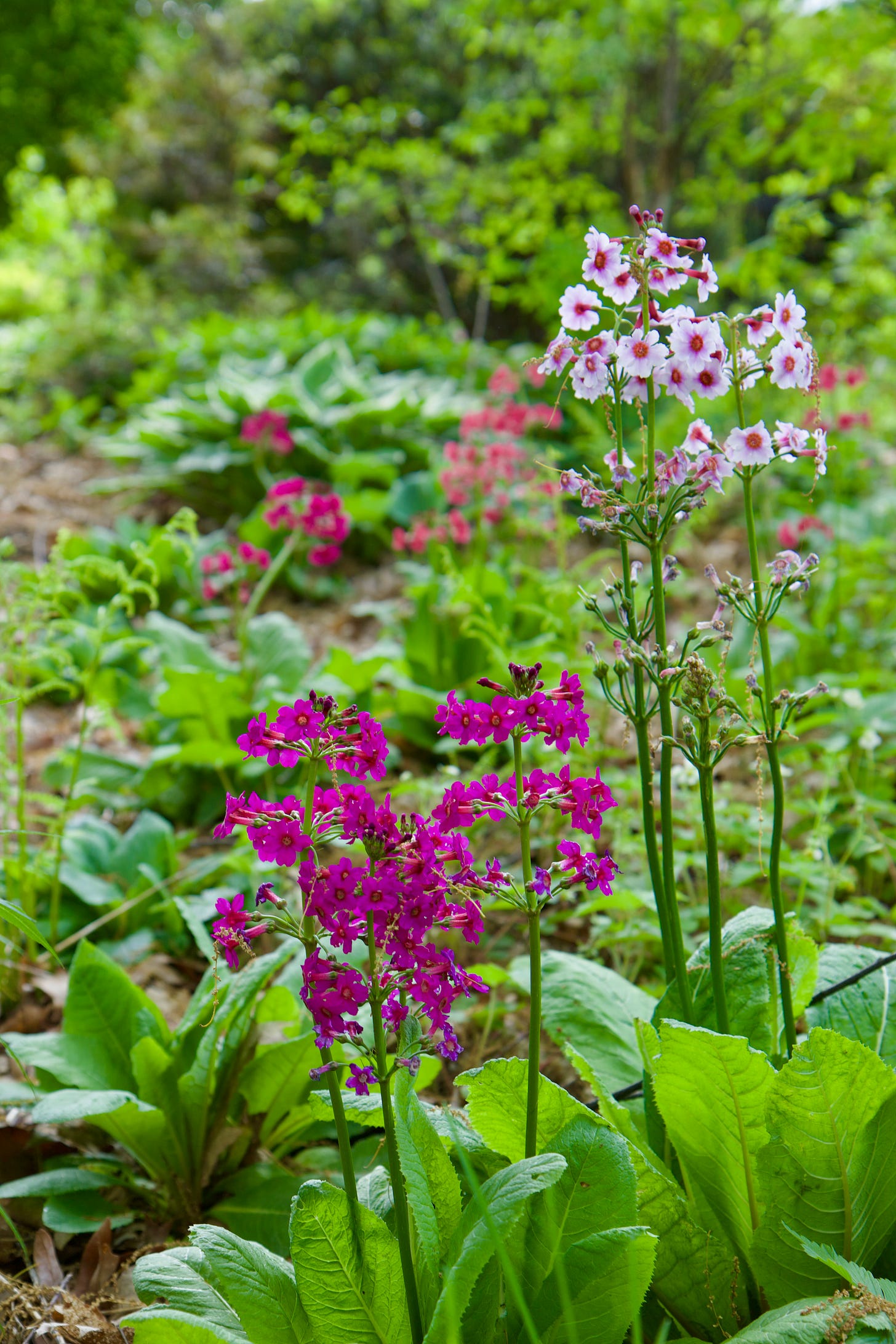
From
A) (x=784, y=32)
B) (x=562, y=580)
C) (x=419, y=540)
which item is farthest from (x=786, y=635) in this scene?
(x=784, y=32)

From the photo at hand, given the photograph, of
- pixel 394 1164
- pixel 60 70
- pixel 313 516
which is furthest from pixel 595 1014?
pixel 60 70

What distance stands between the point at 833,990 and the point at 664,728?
1.85 ft

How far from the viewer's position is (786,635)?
12.9 feet

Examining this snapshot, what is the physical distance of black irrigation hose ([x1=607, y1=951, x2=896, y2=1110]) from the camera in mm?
1375

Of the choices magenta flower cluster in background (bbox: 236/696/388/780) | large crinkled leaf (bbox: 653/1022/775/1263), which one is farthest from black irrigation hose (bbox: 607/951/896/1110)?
magenta flower cluster in background (bbox: 236/696/388/780)

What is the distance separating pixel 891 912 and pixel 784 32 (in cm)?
630

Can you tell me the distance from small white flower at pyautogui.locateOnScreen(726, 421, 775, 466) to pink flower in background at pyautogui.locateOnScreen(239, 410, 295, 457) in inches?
126

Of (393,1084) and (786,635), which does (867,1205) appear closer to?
(393,1084)

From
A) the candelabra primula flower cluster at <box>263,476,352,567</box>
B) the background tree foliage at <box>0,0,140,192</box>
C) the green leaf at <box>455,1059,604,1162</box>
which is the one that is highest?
the background tree foliage at <box>0,0,140,192</box>

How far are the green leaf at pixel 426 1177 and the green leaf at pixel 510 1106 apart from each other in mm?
59

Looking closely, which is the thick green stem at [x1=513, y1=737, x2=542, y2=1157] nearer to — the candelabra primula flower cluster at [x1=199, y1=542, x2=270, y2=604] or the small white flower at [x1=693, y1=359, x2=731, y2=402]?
the small white flower at [x1=693, y1=359, x2=731, y2=402]

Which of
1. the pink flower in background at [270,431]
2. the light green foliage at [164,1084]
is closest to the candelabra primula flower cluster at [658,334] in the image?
the light green foliage at [164,1084]

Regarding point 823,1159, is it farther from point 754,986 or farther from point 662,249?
point 662,249

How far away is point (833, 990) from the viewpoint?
4.65 feet
